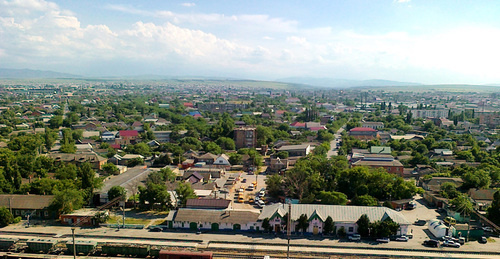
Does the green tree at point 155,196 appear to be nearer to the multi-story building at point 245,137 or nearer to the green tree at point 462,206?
the green tree at point 462,206

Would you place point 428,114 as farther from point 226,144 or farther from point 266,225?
point 266,225

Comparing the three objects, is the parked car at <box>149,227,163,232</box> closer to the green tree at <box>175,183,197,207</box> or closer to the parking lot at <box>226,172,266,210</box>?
the green tree at <box>175,183,197,207</box>

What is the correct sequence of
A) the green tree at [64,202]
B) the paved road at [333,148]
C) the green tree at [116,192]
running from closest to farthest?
the green tree at [64,202] → the green tree at [116,192] → the paved road at [333,148]

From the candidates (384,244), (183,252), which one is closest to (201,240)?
(183,252)

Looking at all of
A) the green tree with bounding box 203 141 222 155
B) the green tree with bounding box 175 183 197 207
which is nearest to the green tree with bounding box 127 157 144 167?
the green tree with bounding box 203 141 222 155

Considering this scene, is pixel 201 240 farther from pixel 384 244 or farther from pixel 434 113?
pixel 434 113

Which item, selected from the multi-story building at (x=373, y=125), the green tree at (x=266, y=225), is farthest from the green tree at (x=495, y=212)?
the multi-story building at (x=373, y=125)
